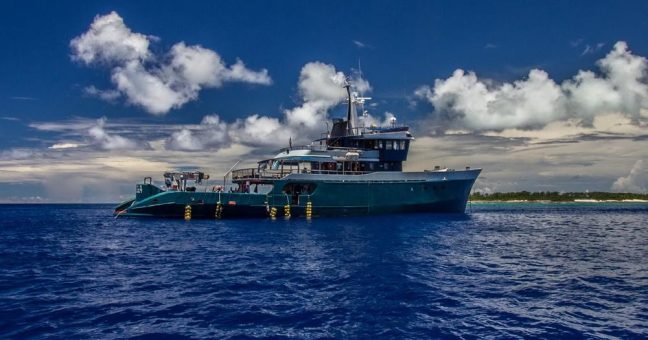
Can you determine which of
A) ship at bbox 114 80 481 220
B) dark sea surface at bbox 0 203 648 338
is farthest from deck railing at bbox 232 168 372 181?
dark sea surface at bbox 0 203 648 338

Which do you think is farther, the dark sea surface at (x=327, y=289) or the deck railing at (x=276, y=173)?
the deck railing at (x=276, y=173)

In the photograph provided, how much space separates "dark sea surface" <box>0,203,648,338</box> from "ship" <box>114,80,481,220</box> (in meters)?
19.5

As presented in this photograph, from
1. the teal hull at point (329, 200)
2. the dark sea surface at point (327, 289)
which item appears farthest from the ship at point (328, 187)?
the dark sea surface at point (327, 289)

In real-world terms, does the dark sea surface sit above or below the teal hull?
below

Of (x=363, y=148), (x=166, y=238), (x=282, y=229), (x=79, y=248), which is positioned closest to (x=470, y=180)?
(x=363, y=148)

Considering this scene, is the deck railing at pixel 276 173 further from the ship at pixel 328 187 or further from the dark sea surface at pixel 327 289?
the dark sea surface at pixel 327 289

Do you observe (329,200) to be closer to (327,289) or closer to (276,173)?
(276,173)

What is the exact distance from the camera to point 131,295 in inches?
638

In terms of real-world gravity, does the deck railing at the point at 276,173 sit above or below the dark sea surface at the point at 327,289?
above

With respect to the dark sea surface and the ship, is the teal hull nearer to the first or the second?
the ship

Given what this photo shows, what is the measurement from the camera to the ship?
5128cm

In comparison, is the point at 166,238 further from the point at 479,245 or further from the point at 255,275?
the point at 479,245

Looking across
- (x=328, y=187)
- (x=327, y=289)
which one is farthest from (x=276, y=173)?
(x=327, y=289)

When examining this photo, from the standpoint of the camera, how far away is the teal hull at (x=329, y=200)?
50.8 m
